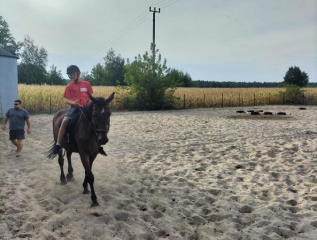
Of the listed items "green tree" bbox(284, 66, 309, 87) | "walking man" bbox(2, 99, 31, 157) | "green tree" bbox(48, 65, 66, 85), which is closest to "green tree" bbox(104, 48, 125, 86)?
"green tree" bbox(48, 65, 66, 85)

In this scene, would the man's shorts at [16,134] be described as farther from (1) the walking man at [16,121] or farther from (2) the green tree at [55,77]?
(2) the green tree at [55,77]

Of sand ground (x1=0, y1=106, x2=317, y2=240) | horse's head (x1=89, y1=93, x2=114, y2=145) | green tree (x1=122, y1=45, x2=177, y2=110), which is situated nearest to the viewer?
sand ground (x1=0, y1=106, x2=317, y2=240)

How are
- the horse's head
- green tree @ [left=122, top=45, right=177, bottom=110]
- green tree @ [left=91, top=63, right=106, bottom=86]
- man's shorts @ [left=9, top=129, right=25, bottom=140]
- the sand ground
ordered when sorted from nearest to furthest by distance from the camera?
the sand ground < the horse's head < man's shorts @ [left=9, top=129, right=25, bottom=140] < green tree @ [left=122, top=45, right=177, bottom=110] < green tree @ [left=91, top=63, right=106, bottom=86]

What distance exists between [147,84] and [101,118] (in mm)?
21728

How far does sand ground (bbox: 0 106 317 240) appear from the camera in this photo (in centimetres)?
399

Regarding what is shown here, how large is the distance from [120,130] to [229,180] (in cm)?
769

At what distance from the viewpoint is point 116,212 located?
4.45 metres

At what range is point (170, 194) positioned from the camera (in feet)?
17.3

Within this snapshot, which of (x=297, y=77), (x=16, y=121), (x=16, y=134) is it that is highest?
(x=297, y=77)

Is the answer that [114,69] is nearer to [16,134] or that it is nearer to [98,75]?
[98,75]

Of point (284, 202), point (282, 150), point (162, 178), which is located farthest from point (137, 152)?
point (284, 202)

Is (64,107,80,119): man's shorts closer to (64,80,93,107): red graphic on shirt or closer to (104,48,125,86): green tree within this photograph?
(64,80,93,107): red graphic on shirt

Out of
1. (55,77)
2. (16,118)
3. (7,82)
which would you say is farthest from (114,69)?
(16,118)

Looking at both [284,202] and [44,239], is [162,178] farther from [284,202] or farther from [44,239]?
[44,239]
